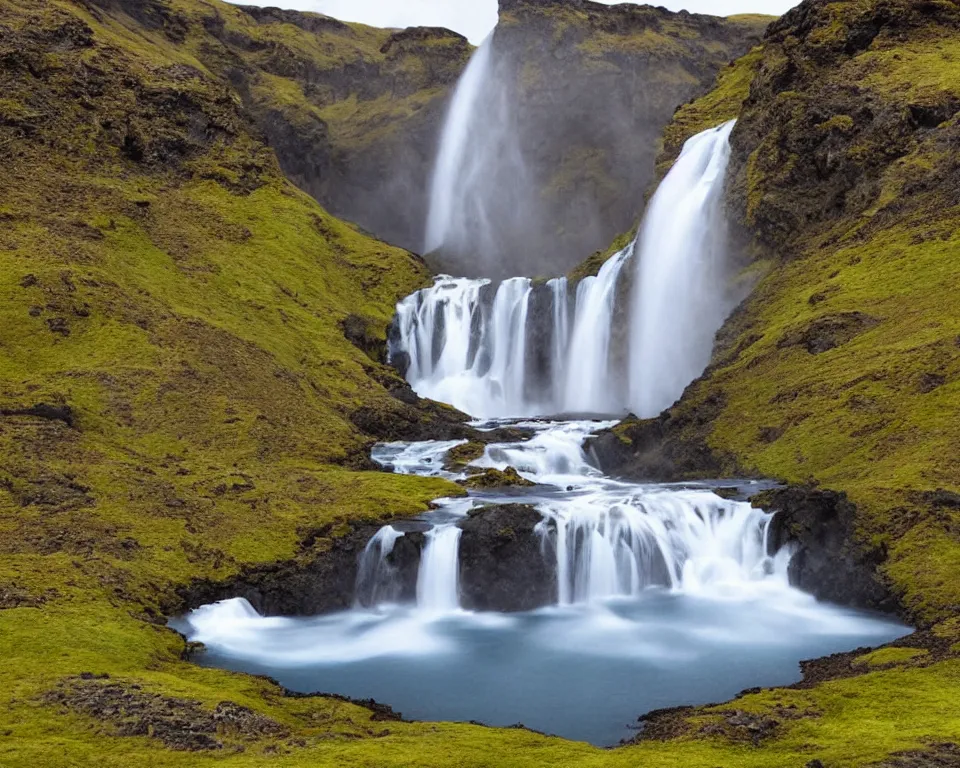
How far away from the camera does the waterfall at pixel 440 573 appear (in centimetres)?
2680

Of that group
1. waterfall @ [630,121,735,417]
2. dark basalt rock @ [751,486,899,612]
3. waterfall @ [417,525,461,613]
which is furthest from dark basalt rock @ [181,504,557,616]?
waterfall @ [630,121,735,417]

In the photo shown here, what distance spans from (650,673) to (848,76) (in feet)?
125

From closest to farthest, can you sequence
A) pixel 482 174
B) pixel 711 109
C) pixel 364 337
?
pixel 364 337
pixel 711 109
pixel 482 174

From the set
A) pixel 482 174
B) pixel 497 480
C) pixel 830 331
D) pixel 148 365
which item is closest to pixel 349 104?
pixel 482 174

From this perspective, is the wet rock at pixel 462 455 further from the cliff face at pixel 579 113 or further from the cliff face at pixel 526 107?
the cliff face at pixel 579 113

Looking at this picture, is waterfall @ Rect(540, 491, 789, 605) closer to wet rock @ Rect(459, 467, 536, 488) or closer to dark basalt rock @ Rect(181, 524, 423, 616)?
dark basalt rock @ Rect(181, 524, 423, 616)

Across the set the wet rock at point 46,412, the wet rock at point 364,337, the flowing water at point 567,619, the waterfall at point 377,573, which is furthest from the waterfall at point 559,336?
the wet rock at point 46,412

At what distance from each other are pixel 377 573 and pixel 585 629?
6.07 m

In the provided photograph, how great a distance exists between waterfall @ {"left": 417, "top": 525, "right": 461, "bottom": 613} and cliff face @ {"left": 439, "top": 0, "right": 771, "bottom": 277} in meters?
59.2

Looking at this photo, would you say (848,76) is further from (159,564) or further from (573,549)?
(159,564)

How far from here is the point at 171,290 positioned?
45812mm

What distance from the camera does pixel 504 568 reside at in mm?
27047

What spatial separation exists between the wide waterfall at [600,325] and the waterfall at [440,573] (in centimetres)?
2420

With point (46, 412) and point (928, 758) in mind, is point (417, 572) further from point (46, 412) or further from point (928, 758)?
point (928, 758)
